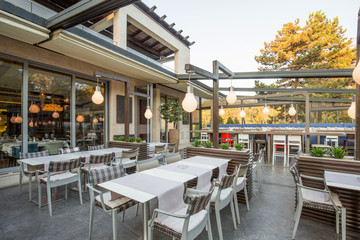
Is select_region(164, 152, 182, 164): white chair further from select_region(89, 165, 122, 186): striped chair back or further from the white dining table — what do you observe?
select_region(89, 165, 122, 186): striped chair back

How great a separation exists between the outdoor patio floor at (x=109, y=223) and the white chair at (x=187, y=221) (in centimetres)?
69

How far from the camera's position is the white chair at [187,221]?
59.4 inches

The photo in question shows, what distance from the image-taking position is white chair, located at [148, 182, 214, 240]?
1.51 meters

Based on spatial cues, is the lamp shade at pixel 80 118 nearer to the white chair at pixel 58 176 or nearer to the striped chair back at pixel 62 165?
the white chair at pixel 58 176

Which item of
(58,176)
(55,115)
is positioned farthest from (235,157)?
(55,115)

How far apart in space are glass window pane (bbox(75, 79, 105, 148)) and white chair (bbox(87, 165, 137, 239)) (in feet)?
13.9

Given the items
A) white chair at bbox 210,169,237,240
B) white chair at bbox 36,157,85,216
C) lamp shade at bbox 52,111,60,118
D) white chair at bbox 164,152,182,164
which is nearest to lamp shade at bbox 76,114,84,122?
lamp shade at bbox 52,111,60,118

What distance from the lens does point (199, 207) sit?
1.58m

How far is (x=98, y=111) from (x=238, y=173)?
5801mm

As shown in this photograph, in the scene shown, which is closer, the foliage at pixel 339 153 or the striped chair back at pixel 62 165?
the foliage at pixel 339 153

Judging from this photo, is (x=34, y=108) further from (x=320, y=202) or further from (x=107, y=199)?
(x=320, y=202)

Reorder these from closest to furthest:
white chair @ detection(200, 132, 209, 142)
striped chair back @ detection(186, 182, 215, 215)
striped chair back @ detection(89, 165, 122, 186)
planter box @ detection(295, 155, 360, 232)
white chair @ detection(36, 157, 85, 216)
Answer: striped chair back @ detection(186, 182, 215, 215)
striped chair back @ detection(89, 165, 122, 186)
planter box @ detection(295, 155, 360, 232)
white chair @ detection(36, 157, 85, 216)
white chair @ detection(200, 132, 209, 142)

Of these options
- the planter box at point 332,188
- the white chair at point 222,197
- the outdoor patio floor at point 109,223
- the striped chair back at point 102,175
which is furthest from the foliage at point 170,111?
the white chair at point 222,197

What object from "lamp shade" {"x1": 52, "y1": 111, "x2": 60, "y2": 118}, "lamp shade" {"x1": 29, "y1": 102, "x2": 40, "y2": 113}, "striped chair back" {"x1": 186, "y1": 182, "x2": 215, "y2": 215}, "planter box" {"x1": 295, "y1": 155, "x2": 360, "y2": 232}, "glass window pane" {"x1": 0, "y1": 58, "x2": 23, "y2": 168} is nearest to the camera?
"striped chair back" {"x1": 186, "y1": 182, "x2": 215, "y2": 215}
